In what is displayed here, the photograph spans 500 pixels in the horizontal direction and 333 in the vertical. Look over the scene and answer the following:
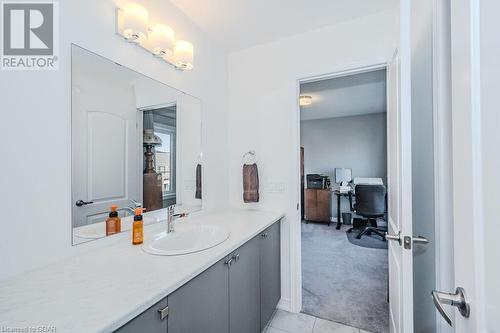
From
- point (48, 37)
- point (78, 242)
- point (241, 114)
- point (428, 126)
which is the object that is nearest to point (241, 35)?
point (241, 114)

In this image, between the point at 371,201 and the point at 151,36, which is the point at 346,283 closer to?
the point at 371,201

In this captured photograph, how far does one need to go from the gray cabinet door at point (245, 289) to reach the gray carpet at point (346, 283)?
0.74 m

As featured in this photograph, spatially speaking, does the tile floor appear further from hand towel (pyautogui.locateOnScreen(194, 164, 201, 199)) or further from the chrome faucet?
hand towel (pyautogui.locateOnScreen(194, 164, 201, 199))

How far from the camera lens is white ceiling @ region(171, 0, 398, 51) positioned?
163cm

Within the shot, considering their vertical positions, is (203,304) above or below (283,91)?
below

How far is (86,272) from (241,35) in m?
2.06

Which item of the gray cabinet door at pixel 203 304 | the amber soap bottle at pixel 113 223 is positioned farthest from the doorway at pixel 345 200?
the amber soap bottle at pixel 113 223

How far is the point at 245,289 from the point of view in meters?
1.38

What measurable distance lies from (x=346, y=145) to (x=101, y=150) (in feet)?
16.2

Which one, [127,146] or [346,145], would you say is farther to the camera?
[346,145]

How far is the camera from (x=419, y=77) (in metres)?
1.27

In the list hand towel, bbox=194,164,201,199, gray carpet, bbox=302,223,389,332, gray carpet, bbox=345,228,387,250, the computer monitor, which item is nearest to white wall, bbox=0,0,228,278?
hand towel, bbox=194,164,201,199

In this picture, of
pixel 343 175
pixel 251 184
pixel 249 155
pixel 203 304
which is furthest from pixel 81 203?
pixel 343 175

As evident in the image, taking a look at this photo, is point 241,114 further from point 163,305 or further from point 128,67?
point 163,305
